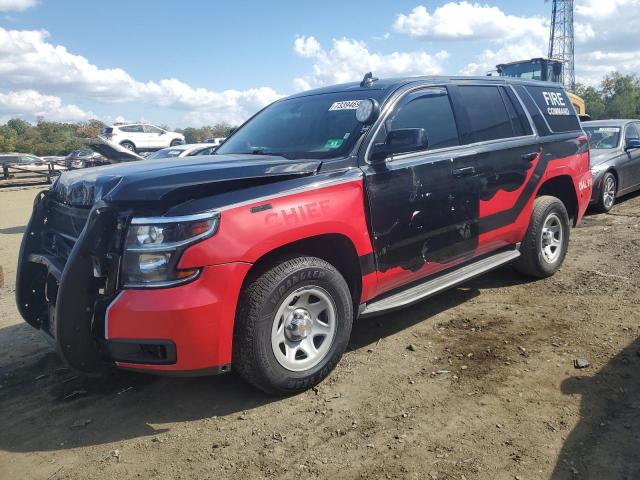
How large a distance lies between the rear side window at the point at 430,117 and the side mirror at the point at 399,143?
154 millimetres

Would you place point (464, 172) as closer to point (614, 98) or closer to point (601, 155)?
point (601, 155)

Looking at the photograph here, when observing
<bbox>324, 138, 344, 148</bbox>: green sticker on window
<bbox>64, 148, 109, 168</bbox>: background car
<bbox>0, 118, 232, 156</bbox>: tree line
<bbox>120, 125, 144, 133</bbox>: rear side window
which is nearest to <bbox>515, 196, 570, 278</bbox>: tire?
<bbox>324, 138, 344, 148</bbox>: green sticker on window

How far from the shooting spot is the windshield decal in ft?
13.2

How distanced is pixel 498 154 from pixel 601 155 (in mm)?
5748

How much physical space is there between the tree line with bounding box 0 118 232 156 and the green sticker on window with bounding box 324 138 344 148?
182 feet

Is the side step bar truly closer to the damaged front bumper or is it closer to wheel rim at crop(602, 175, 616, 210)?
the damaged front bumper

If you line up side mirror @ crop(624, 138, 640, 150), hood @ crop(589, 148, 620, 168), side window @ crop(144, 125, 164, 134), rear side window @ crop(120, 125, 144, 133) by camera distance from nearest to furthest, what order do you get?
hood @ crop(589, 148, 620, 168)
side mirror @ crop(624, 138, 640, 150)
rear side window @ crop(120, 125, 144, 133)
side window @ crop(144, 125, 164, 134)

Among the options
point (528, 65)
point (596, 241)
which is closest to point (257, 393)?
point (596, 241)

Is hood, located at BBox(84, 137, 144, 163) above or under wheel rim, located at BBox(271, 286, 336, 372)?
above

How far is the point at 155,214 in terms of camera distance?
2885mm

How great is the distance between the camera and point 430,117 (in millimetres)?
4164

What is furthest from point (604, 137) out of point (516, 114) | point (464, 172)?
point (464, 172)

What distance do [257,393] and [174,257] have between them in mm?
1149

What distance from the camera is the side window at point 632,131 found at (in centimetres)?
995
